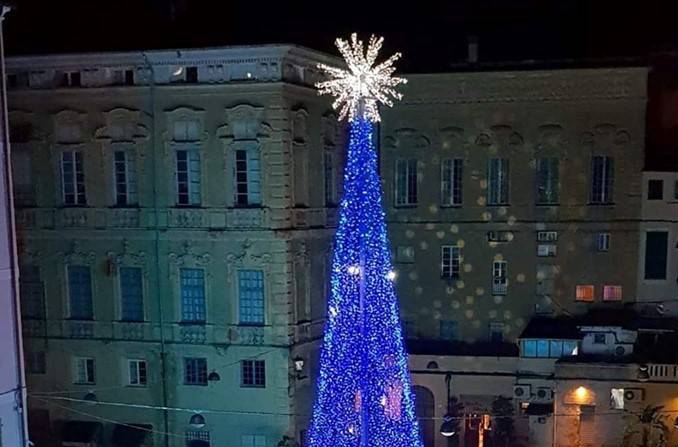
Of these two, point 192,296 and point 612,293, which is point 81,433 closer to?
point 192,296

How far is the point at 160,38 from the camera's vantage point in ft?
73.9

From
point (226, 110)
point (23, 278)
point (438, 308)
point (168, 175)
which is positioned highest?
point (226, 110)

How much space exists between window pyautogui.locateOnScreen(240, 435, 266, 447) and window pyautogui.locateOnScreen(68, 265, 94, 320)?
19.8ft

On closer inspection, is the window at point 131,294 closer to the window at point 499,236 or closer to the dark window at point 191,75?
the dark window at point 191,75

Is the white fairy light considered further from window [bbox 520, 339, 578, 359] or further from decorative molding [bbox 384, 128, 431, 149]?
window [bbox 520, 339, 578, 359]

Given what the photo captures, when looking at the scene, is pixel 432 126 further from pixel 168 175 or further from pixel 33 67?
pixel 33 67

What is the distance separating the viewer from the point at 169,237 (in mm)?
21844

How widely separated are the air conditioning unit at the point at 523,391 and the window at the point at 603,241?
5407 mm

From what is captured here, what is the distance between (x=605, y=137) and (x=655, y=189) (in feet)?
7.72

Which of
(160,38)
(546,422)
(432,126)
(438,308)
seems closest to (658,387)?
(546,422)

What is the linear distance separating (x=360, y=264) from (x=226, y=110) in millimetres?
8310

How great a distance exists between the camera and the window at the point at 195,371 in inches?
870

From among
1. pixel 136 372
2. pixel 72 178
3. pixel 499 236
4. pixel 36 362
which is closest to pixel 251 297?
pixel 136 372

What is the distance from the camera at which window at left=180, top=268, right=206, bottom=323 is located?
22016mm
